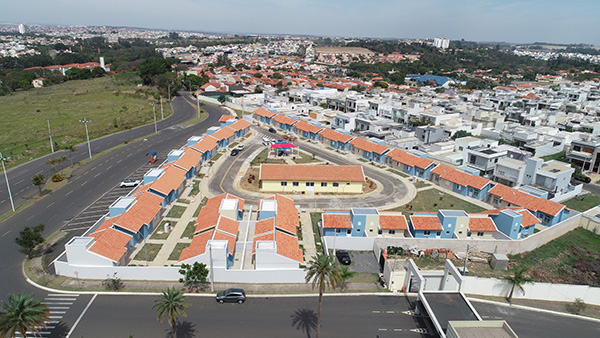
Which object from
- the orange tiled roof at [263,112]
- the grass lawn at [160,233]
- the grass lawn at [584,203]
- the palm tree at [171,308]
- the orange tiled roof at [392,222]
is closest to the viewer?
the palm tree at [171,308]

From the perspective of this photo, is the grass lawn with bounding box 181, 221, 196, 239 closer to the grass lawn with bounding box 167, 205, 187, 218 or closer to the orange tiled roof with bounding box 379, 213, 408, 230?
the grass lawn with bounding box 167, 205, 187, 218

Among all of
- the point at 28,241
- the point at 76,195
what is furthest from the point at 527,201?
the point at 76,195

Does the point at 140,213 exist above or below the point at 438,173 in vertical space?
below

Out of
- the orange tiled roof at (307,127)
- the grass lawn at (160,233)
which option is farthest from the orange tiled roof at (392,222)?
the orange tiled roof at (307,127)

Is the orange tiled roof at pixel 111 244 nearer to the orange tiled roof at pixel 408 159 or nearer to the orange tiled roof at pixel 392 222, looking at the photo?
the orange tiled roof at pixel 392 222

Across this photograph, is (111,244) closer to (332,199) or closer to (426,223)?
(332,199)

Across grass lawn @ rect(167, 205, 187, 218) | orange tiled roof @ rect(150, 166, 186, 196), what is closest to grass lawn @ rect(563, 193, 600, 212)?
grass lawn @ rect(167, 205, 187, 218)
